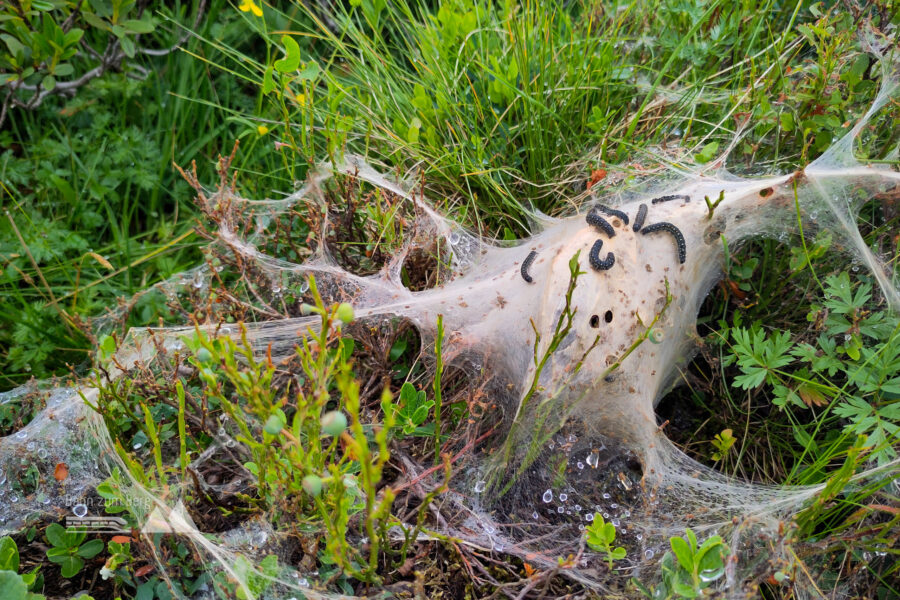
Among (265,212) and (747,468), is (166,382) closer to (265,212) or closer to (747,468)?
(265,212)

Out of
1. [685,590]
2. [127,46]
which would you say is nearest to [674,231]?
[685,590]

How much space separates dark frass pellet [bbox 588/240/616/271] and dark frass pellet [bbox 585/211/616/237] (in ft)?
0.20

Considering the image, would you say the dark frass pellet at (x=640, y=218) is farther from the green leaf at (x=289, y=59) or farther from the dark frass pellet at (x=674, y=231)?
the green leaf at (x=289, y=59)

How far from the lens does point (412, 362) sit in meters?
2.81

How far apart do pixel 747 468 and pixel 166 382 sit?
2.14m

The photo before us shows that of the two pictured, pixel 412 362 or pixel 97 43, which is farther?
pixel 97 43

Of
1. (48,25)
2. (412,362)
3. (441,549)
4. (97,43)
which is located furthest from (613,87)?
(97,43)

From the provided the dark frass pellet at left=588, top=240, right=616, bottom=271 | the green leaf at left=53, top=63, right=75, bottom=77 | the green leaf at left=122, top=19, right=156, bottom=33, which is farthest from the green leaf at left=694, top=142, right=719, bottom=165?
the green leaf at left=53, top=63, right=75, bottom=77

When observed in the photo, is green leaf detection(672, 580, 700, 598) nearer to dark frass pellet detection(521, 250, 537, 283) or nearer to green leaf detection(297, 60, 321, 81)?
dark frass pellet detection(521, 250, 537, 283)

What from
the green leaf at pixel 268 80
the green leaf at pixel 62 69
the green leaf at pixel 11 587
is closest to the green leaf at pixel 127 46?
the green leaf at pixel 62 69

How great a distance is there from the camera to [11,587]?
74.3 inches

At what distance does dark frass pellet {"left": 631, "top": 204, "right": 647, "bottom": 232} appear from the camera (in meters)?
2.44

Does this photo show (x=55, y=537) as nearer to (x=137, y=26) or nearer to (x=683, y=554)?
(x=683, y=554)

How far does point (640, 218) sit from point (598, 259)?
24cm
